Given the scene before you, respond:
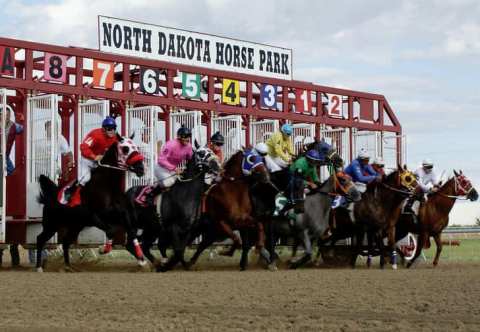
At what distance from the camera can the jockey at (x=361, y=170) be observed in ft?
59.3

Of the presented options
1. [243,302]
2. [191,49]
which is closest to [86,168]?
[191,49]

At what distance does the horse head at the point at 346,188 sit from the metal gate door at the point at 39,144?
4.46 meters

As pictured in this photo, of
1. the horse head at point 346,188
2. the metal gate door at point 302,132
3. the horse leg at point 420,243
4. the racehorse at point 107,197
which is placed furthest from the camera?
the metal gate door at point 302,132

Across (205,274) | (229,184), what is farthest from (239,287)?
(229,184)

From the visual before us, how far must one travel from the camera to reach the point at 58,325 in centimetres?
877

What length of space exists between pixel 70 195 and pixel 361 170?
5.45 meters

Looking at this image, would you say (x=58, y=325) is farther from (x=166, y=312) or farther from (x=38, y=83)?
(x=38, y=83)

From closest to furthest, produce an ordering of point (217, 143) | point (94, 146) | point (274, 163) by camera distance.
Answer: point (94, 146)
point (217, 143)
point (274, 163)

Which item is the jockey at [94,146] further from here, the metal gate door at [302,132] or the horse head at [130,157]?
the metal gate door at [302,132]

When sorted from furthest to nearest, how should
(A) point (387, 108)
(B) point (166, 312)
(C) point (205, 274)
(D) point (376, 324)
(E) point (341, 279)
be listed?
1. (A) point (387, 108)
2. (C) point (205, 274)
3. (E) point (341, 279)
4. (B) point (166, 312)
5. (D) point (376, 324)

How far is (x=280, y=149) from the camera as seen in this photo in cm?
1692

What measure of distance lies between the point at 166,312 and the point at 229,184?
6229 millimetres

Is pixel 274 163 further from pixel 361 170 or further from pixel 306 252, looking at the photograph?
pixel 361 170

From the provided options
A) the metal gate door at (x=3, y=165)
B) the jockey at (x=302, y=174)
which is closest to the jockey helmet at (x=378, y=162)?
the jockey at (x=302, y=174)
